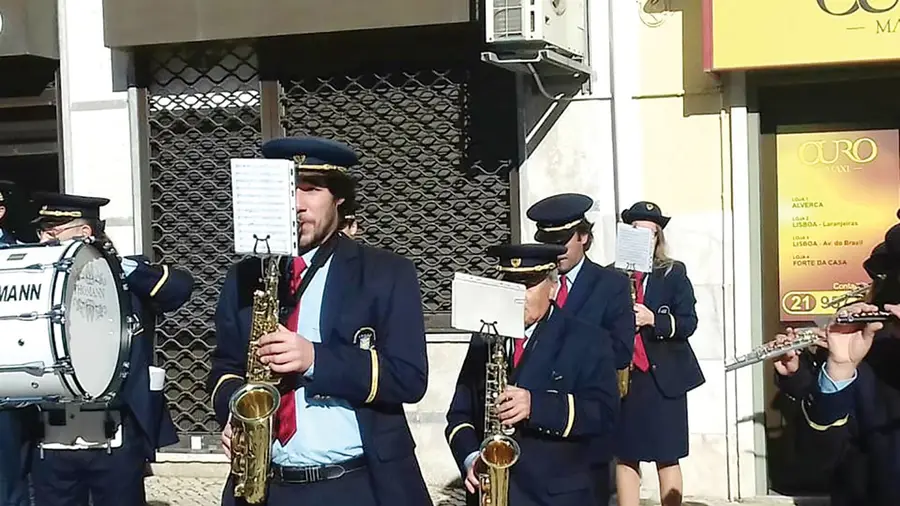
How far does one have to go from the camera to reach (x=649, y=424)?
6.02m

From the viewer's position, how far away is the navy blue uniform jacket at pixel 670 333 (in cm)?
596

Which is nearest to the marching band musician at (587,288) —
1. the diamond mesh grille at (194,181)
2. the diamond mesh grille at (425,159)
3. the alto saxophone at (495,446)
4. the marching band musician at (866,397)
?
the alto saxophone at (495,446)

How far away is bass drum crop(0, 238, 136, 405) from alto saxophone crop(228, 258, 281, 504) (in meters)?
1.36

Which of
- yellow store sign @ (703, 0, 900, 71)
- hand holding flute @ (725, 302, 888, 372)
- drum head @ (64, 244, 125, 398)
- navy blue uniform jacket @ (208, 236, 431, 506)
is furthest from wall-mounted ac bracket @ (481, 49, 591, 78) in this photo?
navy blue uniform jacket @ (208, 236, 431, 506)

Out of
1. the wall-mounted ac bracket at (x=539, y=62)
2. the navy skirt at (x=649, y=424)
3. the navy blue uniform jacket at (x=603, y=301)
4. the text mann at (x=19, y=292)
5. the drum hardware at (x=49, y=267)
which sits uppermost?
Answer: the wall-mounted ac bracket at (x=539, y=62)

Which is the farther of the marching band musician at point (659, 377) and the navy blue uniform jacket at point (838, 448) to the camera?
the marching band musician at point (659, 377)

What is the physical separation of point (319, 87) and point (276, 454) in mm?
4725

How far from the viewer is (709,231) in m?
6.94

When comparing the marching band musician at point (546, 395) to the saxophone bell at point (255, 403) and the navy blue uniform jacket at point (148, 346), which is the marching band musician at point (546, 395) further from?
the navy blue uniform jacket at point (148, 346)

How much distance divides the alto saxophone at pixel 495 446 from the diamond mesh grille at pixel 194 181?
4.62m

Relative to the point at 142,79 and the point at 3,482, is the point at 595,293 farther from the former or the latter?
the point at 142,79

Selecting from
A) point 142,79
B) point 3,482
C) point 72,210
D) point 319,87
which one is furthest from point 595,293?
point 142,79

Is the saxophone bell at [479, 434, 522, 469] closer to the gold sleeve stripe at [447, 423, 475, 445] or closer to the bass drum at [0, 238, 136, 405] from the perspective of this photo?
the gold sleeve stripe at [447, 423, 475, 445]

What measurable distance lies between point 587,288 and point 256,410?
5.44 feet
